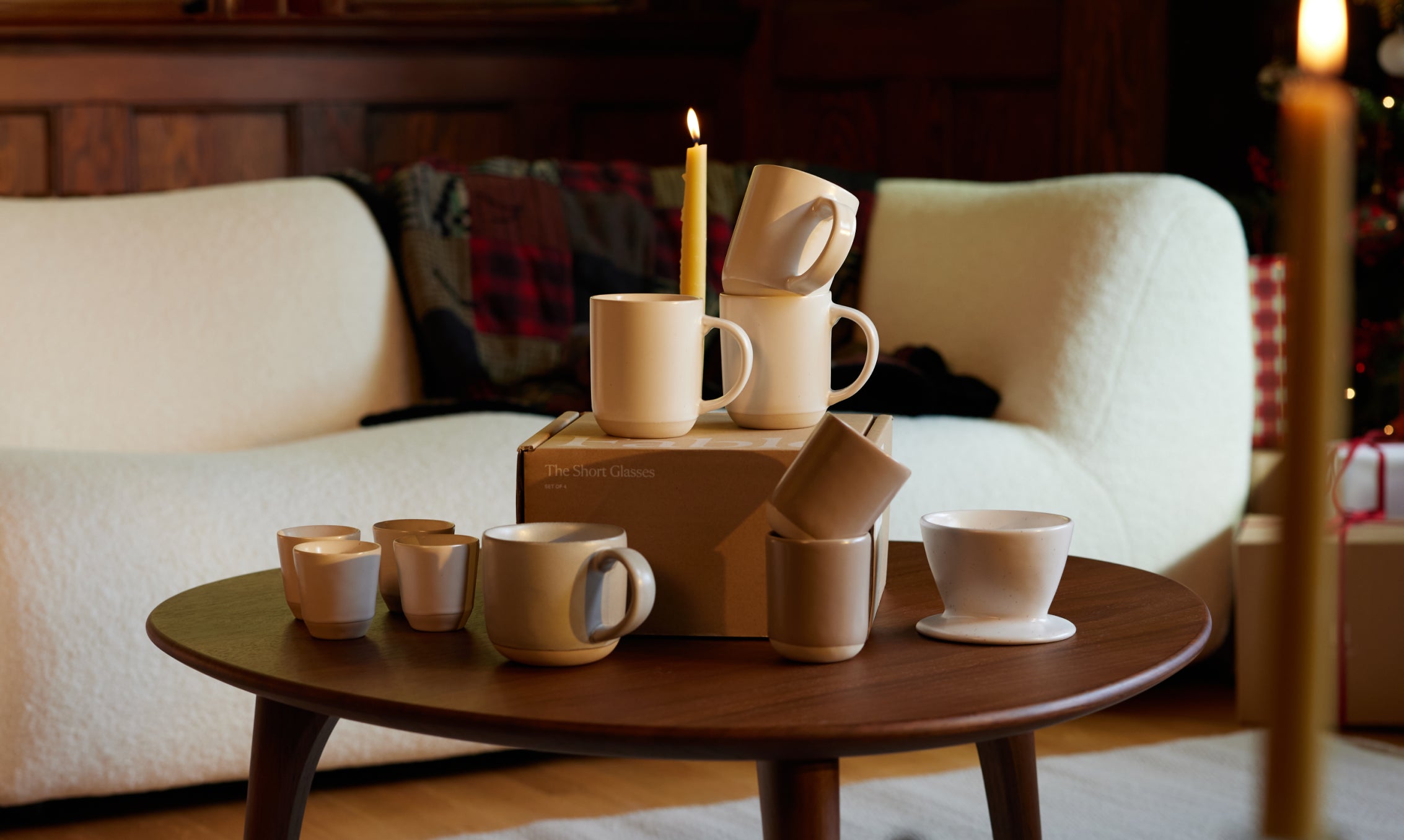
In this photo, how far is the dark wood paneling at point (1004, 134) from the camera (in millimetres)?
3270

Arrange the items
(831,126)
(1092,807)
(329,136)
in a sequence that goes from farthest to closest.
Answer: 1. (831,126)
2. (329,136)
3. (1092,807)

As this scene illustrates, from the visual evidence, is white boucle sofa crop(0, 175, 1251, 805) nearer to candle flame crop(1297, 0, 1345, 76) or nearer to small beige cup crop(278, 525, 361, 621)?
small beige cup crop(278, 525, 361, 621)

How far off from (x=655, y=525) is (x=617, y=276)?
4.76 ft

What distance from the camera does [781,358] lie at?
0.94 metres

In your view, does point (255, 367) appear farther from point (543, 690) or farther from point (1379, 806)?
point (1379, 806)

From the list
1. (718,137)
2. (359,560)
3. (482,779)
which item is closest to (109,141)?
(718,137)

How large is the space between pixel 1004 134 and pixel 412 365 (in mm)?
1708

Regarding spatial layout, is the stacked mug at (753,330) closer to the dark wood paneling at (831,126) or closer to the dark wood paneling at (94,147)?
the dark wood paneling at (831,126)

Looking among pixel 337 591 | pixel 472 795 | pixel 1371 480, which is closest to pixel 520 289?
pixel 472 795

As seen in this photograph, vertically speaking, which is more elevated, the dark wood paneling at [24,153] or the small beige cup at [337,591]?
the dark wood paneling at [24,153]

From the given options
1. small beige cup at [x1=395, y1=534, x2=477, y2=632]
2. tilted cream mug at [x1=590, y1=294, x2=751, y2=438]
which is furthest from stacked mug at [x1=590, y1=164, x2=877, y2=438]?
small beige cup at [x1=395, y1=534, x2=477, y2=632]

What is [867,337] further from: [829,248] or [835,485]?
[835,485]

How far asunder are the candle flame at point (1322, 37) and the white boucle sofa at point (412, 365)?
1481 millimetres

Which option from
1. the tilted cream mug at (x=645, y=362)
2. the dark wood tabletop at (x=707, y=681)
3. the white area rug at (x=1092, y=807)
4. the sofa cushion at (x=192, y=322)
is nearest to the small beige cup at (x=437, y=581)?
the dark wood tabletop at (x=707, y=681)
